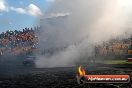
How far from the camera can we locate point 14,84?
50438 mm

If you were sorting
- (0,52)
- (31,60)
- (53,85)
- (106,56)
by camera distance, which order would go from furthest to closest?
(0,52)
(106,56)
(31,60)
(53,85)

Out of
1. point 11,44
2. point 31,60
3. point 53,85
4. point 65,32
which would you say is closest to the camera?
point 53,85

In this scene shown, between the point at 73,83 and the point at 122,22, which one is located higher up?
the point at 122,22

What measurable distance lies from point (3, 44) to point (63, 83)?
143 metres

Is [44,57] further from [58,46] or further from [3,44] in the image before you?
[3,44]

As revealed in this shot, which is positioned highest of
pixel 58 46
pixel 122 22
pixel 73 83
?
pixel 122 22

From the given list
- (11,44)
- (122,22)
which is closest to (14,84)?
(122,22)

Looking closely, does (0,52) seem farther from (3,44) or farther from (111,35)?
(111,35)

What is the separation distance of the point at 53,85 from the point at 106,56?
196ft

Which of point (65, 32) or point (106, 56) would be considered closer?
point (65, 32)

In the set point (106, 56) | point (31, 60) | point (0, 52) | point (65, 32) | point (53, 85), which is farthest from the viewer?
point (0, 52)

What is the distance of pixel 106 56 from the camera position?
10525 centimetres

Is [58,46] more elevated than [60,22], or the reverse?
[60,22]

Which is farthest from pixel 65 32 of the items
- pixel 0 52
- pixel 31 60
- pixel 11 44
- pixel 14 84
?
pixel 11 44
